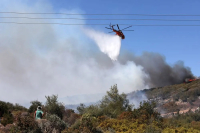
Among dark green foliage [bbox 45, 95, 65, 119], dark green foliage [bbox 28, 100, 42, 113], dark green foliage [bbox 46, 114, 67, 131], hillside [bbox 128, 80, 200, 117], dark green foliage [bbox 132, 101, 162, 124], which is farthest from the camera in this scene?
hillside [bbox 128, 80, 200, 117]

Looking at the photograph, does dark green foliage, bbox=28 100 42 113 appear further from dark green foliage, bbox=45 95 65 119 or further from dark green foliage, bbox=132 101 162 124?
dark green foliage, bbox=132 101 162 124

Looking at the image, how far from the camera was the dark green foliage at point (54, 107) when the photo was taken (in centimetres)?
2938

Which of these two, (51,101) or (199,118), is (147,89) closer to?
(199,118)

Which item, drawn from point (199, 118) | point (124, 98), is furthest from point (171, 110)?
point (199, 118)

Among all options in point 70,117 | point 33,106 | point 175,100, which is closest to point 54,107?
point 70,117

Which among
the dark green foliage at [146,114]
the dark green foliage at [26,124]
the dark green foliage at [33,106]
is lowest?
the dark green foliage at [26,124]

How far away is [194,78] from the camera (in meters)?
134

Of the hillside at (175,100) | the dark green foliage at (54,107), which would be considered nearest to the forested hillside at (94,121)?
the dark green foliage at (54,107)

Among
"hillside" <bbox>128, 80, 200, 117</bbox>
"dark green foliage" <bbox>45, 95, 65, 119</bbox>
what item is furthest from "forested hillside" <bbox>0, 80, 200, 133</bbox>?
"hillside" <bbox>128, 80, 200, 117</bbox>

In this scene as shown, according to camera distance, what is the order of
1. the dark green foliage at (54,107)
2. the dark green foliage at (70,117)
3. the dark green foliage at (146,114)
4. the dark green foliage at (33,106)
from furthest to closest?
the dark green foliage at (33,106) → the dark green foliage at (54,107) → the dark green foliage at (70,117) → the dark green foliage at (146,114)

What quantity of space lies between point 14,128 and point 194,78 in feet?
435

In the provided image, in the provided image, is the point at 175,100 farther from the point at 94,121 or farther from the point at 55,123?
the point at 55,123

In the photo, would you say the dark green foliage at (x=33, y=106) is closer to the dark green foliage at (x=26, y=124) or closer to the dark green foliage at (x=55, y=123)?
the dark green foliage at (x=55, y=123)

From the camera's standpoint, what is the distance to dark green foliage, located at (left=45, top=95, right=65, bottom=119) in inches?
1156
